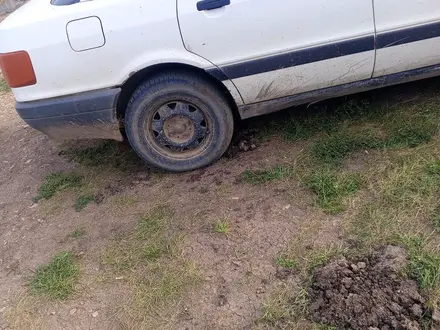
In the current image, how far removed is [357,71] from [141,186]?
1.76 metres

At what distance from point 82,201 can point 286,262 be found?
1.70m

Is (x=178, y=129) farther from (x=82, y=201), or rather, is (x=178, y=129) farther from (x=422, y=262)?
(x=422, y=262)

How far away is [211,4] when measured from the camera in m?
3.27

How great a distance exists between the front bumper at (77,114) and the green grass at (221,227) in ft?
3.40

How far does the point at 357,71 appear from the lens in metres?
3.57

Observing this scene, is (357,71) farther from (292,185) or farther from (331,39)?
(292,185)

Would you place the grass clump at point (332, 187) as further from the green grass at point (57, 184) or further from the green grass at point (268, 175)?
the green grass at point (57, 184)

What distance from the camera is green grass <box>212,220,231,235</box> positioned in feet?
10.3

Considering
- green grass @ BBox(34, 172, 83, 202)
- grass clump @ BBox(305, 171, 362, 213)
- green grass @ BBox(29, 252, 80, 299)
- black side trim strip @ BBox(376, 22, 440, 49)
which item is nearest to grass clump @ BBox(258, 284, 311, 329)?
grass clump @ BBox(305, 171, 362, 213)

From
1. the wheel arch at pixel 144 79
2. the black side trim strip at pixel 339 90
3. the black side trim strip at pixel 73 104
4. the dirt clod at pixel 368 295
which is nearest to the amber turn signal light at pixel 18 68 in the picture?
the black side trim strip at pixel 73 104

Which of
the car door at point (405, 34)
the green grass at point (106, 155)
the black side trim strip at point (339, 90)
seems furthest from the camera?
the green grass at point (106, 155)

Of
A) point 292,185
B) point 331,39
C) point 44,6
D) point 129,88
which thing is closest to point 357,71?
point 331,39

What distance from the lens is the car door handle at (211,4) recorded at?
3.27m

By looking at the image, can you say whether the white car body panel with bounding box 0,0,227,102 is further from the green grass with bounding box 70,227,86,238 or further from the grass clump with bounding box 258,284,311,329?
the grass clump with bounding box 258,284,311,329
